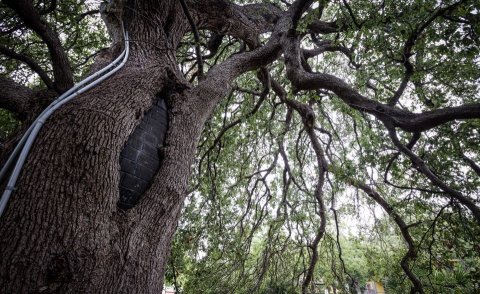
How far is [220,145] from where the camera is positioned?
514 cm

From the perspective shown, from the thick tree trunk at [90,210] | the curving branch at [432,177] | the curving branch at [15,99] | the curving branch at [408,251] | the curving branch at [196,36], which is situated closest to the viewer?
the thick tree trunk at [90,210]

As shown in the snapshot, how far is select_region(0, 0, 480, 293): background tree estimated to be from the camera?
132 cm

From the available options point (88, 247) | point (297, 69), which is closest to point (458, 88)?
point (297, 69)

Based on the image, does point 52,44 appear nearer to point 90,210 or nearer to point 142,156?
point 142,156

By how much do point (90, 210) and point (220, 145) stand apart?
383 cm

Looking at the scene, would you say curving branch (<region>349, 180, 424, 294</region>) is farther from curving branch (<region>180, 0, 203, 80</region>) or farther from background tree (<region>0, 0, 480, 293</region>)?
curving branch (<region>180, 0, 203, 80</region>)

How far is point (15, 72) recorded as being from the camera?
408 cm

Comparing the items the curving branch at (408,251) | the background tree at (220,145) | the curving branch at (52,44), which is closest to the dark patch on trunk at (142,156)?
the background tree at (220,145)

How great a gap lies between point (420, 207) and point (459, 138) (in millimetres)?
918

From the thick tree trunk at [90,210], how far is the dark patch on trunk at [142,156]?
0.21 feet

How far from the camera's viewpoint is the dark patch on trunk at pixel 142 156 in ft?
5.77

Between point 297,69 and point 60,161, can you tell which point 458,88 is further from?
point 60,161

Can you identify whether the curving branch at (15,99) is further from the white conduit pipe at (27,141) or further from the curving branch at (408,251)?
the curving branch at (408,251)

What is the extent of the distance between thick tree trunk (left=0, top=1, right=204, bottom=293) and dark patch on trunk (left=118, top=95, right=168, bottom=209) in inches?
2.6
